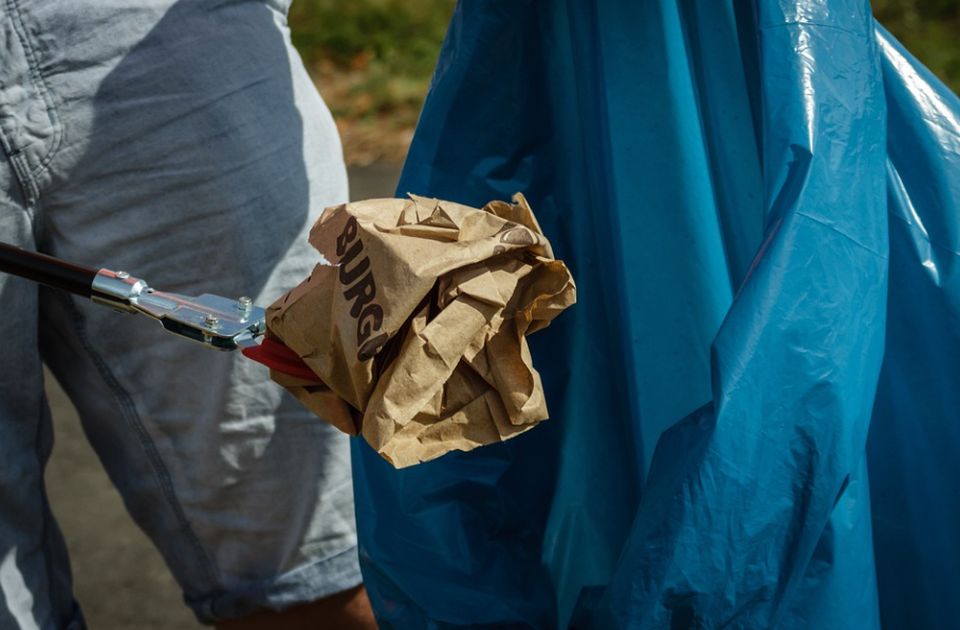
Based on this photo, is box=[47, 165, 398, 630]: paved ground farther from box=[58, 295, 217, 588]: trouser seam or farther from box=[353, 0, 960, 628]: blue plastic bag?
box=[353, 0, 960, 628]: blue plastic bag

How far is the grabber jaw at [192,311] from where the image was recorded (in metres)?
0.98

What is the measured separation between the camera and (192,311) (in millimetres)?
987

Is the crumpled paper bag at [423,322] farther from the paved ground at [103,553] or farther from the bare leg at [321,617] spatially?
the paved ground at [103,553]

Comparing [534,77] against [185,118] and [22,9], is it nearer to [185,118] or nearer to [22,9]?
[185,118]

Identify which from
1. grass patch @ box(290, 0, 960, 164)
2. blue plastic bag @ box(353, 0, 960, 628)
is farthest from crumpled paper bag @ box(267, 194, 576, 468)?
grass patch @ box(290, 0, 960, 164)

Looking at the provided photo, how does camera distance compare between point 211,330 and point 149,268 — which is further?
point 149,268

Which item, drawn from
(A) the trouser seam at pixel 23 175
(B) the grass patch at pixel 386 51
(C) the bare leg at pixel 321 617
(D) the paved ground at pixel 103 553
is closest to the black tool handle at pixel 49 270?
(A) the trouser seam at pixel 23 175

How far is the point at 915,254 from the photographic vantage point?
42.8 inches

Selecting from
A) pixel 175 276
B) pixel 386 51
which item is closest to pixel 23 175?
pixel 175 276

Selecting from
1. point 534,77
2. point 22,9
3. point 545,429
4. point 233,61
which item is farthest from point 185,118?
point 545,429

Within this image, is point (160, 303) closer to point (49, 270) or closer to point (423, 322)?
point (49, 270)

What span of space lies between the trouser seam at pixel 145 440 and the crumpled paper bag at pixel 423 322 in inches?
20.8

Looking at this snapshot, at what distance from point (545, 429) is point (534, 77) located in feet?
1.18

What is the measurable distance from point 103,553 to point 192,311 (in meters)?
1.53
